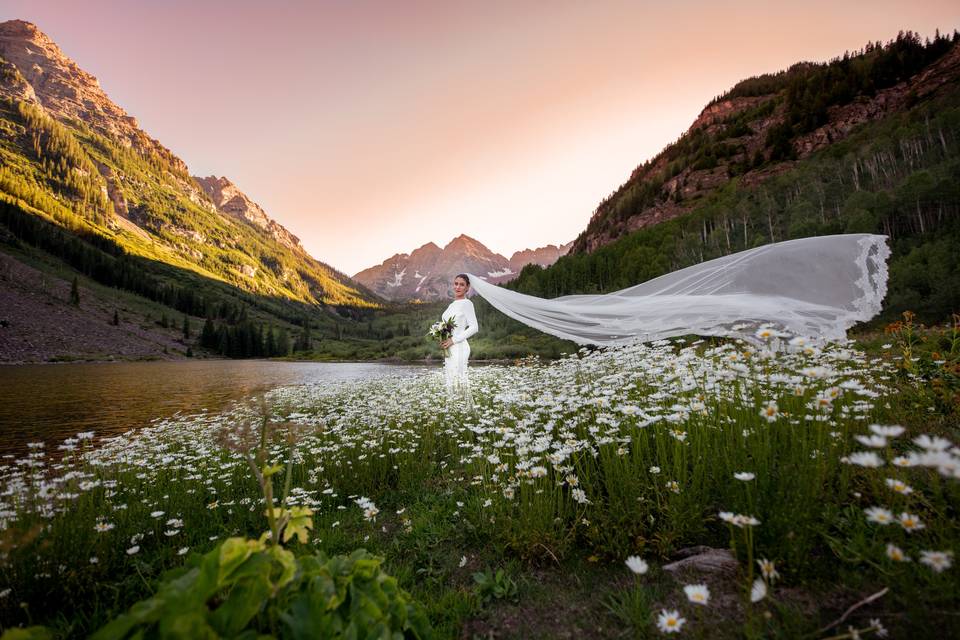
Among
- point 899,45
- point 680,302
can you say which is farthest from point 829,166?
point 680,302

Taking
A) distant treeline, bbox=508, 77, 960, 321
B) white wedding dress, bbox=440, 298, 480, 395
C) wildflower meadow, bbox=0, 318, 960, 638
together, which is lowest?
wildflower meadow, bbox=0, 318, 960, 638

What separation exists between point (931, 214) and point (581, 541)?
74183 millimetres

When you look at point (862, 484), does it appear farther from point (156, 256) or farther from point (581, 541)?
point (156, 256)

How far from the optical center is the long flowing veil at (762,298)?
7324mm

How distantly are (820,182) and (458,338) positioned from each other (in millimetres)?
90267

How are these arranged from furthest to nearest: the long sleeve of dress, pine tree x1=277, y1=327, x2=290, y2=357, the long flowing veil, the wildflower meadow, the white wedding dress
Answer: pine tree x1=277, y1=327, x2=290, y2=357, the long sleeve of dress, the white wedding dress, the long flowing veil, the wildflower meadow

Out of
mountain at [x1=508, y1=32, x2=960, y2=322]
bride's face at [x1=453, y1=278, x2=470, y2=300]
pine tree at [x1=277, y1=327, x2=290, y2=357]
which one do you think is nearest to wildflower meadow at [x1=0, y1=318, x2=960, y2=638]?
bride's face at [x1=453, y1=278, x2=470, y2=300]

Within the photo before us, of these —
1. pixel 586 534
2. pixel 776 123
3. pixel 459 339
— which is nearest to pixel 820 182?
pixel 776 123

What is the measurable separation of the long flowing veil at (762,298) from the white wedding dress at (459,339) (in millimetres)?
2906

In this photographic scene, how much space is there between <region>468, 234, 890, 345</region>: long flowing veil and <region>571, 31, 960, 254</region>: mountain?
113511 millimetres

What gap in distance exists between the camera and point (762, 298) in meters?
8.22

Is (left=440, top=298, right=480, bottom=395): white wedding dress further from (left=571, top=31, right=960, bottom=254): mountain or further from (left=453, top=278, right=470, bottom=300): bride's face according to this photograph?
(left=571, top=31, right=960, bottom=254): mountain

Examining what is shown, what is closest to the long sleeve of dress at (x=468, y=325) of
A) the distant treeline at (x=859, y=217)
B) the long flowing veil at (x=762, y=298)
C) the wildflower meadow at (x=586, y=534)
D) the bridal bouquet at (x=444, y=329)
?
the bridal bouquet at (x=444, y=329)

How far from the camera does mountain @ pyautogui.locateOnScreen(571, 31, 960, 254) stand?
97438 millimetres
